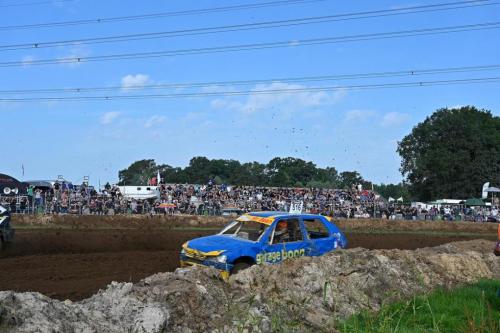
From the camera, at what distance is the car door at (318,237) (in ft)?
40.3

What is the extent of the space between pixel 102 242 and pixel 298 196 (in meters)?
26.1

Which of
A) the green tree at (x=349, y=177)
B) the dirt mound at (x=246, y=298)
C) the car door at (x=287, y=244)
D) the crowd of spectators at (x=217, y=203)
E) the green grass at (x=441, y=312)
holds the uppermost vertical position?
the green tree at (x=349, y=177)

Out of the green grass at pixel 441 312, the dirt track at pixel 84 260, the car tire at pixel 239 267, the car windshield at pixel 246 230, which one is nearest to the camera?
the green grass at pixel 441 312

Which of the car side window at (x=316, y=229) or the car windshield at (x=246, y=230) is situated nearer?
the car windshield at (x=246, y=230)

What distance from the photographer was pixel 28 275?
1275 cm

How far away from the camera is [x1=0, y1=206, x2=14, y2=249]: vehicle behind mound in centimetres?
1673

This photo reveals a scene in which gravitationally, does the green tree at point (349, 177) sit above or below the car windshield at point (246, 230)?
above

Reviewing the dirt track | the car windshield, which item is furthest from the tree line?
the car windshield

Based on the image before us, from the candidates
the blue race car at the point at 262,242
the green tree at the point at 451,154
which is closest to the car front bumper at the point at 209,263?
the blue race car at the point at 262,242

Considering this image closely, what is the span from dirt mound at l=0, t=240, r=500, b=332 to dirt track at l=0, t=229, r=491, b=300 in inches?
143

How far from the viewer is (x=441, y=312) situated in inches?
321

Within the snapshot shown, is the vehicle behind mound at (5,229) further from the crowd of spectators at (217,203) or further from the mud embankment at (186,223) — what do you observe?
the crowd of spectators at (217,203)

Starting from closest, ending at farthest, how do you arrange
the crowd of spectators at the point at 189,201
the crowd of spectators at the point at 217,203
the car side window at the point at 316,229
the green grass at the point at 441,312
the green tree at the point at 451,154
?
the green grass at the point at 441,312 → the car side window at the point at 316,229 → the crowd of spectators at the point at 189,201 → the crowd of spectators at the point at 217,203 → the green tree at the point at 451,154

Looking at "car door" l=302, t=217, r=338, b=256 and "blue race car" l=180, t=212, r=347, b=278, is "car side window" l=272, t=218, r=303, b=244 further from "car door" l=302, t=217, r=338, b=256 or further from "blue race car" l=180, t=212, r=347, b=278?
"car door" l=302, t=217, r=338, b=256
